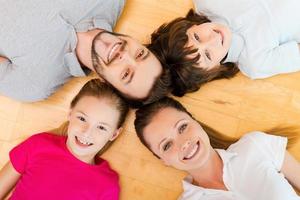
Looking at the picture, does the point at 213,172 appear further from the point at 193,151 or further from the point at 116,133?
the point at 116,133

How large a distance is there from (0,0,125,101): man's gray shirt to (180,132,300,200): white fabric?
0.53m

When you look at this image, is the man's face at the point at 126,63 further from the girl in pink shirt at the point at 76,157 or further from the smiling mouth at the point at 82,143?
the smiling mouth at the point at 82,143

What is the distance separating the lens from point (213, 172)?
1.22 meters

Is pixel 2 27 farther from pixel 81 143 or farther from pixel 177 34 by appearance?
pixel 177 34

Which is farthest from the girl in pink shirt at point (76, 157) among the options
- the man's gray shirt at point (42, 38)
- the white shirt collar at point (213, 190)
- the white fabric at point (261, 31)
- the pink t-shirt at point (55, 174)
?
the white fabric at point (261, 31)

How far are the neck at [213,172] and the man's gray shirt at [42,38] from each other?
48cm

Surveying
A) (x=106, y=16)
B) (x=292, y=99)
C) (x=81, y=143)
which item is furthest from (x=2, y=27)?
(x=292, y=99)

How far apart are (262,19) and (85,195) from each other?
76 centimetres

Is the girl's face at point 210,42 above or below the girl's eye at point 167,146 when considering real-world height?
above

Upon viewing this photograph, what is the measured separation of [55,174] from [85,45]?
41 cm

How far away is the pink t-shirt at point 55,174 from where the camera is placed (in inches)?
47.6

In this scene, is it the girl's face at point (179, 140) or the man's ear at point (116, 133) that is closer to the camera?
the girl's face at point (179, 140)

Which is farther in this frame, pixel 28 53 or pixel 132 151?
pixel 132 151

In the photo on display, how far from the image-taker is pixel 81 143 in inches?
47.6
